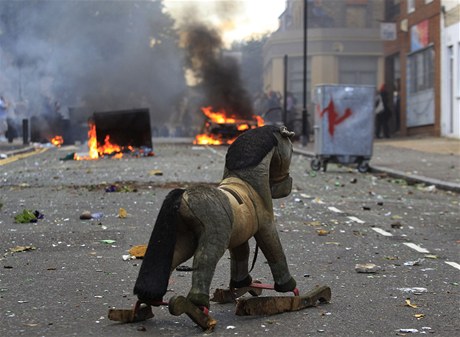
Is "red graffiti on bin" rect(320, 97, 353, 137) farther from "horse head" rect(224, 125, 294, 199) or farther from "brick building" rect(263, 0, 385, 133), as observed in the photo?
"brick building" rect(263, 0, 385, 133)

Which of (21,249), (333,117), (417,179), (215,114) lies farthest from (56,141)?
(21,249)

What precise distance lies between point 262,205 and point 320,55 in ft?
185

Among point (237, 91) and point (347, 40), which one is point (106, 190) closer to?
point (237, 91)

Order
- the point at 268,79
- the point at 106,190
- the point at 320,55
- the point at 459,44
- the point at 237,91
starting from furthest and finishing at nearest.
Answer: the point at 268,79
the point at 320,55
the point at 237,91
the point at 459,44
the point at 106,190

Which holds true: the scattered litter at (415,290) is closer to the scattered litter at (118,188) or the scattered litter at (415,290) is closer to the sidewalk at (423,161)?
the scattered litter at (118,188)

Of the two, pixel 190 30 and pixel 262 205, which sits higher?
pixel 190 30

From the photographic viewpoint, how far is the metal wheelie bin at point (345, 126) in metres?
19.4

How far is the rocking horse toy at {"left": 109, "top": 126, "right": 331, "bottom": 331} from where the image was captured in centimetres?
495

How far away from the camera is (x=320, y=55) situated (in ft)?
200

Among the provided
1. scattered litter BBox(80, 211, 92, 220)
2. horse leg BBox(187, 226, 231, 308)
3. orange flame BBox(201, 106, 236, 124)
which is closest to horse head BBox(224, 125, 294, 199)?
horse leg BBox(187, 226, 231, 308)

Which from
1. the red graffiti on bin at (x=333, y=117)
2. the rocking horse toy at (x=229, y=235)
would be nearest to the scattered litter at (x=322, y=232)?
the rocking horse toy at (x=229, y=235)

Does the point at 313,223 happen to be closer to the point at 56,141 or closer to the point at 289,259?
the point at 289,259

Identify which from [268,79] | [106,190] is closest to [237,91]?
[268,79]

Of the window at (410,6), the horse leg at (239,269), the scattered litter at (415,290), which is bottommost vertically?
the scattered litter at (415,290)
